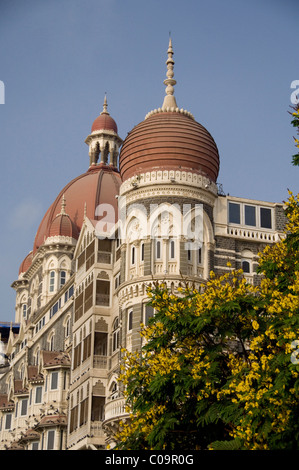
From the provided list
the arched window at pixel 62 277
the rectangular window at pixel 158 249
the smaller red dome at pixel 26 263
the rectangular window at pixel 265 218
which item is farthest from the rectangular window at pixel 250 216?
the smaller red dome at pixel 26 263

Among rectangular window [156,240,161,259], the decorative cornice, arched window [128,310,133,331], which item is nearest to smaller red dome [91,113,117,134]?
the decorative cornice

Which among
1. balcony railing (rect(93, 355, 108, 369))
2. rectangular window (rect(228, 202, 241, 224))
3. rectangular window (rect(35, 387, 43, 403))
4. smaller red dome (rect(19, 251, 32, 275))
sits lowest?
balcony railing (rect(93, 355, 108, 369))

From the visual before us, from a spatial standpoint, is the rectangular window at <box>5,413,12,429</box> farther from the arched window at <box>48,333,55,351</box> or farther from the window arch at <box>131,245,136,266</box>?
the window arch at <box>131,245,136,266</box>

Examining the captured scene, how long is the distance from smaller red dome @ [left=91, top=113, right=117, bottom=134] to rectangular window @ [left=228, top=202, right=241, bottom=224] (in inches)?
1648

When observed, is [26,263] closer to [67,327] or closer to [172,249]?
[67,327]

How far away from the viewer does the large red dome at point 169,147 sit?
49.0 m

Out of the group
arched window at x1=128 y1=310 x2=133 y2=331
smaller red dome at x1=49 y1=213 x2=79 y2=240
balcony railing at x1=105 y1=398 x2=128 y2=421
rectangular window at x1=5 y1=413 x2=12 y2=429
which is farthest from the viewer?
rectangular window at x1=5 y1=413 x2=12 y2=429

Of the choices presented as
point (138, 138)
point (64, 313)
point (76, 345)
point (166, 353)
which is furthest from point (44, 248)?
point (166, 353)

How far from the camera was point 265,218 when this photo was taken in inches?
2025

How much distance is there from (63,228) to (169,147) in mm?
29289

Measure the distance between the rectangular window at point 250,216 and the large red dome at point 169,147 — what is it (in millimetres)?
2681

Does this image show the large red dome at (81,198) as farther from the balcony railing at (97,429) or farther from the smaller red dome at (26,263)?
the balcony railing at (97,429)

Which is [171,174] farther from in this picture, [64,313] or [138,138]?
[64,313]

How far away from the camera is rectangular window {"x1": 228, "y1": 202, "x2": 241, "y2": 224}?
50.7 metres
